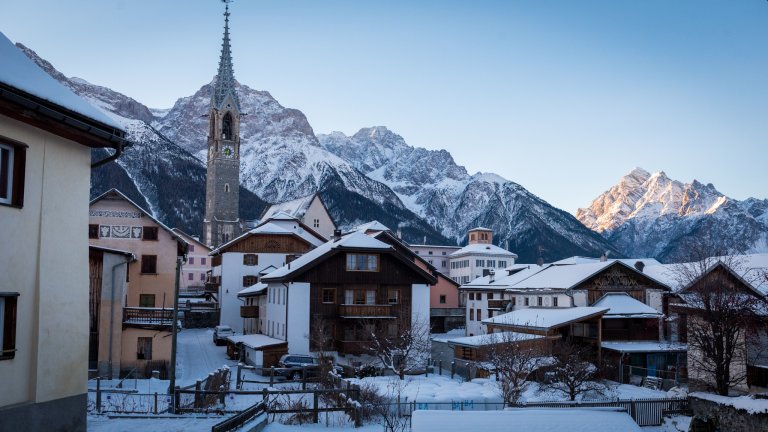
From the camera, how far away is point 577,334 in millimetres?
45594

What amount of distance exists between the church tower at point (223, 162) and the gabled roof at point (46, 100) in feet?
382

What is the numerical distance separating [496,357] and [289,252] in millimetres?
38605

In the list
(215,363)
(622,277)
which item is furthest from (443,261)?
(215,363)

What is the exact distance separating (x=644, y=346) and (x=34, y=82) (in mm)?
42444

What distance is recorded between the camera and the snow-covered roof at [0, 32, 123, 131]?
37.2ft

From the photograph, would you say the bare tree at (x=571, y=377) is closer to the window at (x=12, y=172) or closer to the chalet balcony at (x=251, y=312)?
the window at (x=12, y=172)

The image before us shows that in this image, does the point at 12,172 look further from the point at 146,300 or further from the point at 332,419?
the point at 146,300

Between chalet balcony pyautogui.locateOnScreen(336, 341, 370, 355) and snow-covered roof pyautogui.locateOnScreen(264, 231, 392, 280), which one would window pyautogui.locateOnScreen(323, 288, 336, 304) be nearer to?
snow-covered roof pyautogui.locateOnScreen(264, 231, 392, 280)

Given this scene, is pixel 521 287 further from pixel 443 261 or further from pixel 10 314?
pixel 443 261

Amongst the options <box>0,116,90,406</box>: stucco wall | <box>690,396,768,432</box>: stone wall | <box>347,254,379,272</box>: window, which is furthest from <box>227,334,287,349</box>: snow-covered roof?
<box>0,116,90,406</box>: stucco wall

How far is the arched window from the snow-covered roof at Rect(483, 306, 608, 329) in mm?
95547

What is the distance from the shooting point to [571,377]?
33.2 meters

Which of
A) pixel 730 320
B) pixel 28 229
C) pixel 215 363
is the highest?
pixel 28 229

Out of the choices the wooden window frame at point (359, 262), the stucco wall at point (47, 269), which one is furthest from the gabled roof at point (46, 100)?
the wooden window frame at point (359, 262)
